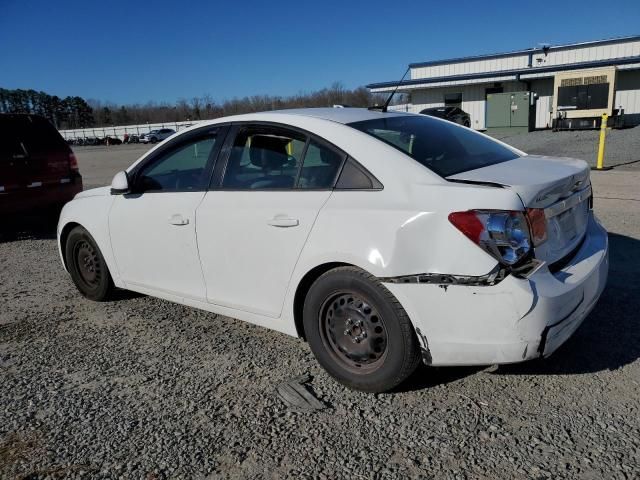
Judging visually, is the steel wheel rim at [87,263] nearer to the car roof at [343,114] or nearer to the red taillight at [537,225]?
the car roof at [343,114]

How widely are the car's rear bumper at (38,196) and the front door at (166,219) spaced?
4.60 meters

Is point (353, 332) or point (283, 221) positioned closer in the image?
point (353, 332)

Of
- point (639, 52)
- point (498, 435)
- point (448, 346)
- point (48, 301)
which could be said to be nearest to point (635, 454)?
point (498, 435)

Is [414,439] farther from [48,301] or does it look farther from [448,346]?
[48,301]

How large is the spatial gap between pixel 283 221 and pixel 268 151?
0.61 metres

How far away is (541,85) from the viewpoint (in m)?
31.7

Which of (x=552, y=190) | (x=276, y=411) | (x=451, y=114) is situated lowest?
(x=451, y=114)

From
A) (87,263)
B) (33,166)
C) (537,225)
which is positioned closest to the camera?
(537,225)

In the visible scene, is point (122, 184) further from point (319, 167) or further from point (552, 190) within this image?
point (552, 190)

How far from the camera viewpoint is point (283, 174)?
10.9 ft

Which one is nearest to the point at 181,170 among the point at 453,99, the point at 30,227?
the point at 30,227

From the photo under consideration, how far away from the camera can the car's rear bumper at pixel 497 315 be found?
8.14 feet

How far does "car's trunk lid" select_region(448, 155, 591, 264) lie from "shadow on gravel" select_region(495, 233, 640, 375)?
0.75 m

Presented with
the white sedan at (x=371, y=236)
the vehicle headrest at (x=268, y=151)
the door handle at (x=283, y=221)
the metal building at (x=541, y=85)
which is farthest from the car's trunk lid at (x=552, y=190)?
the metal building at (x=541, y=85)
